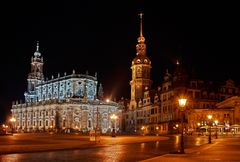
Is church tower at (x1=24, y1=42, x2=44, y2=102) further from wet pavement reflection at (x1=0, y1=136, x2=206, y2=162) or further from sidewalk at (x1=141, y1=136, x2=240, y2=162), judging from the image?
sidewalk at (x1=141, y1=136, x2=240, y2=162)

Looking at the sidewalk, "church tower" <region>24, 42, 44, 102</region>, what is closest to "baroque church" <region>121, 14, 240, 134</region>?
the sidewalk

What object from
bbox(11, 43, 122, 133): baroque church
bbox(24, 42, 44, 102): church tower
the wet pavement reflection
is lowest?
the wet pavement reflection

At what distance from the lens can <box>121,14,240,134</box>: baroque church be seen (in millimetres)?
80500

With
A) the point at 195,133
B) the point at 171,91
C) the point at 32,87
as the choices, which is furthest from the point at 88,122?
the point at 195,133

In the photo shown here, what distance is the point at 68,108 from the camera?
133875mm

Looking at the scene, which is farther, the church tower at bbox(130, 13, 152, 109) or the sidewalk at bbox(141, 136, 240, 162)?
the church tower at bbox(130, 13, 152, 109)

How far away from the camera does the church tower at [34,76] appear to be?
6344 inches

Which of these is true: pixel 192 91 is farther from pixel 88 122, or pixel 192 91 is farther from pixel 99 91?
pixel 99 91

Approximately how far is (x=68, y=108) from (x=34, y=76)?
122ft

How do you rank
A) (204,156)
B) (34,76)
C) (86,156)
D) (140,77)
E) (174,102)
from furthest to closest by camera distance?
(34,76) → (140,77) → (174,102) → (86,156) → (204,156)

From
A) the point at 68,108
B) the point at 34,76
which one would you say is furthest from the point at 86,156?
the point at 34,76

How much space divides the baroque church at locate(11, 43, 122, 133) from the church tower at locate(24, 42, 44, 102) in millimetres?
4356

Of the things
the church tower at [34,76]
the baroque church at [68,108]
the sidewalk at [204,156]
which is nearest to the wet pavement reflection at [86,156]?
the sidewalk at [204,156]

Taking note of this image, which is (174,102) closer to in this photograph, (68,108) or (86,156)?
(68,108)
